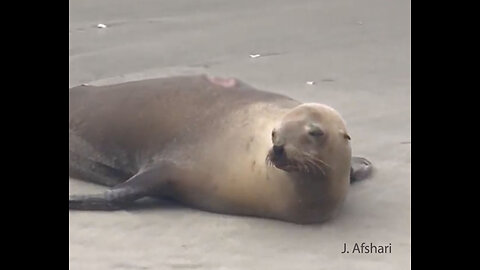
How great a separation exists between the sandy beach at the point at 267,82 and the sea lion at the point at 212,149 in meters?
0.09

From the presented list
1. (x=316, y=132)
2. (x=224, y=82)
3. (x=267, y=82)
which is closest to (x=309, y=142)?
(x=316, y=132)

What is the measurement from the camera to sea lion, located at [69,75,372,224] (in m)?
5.34

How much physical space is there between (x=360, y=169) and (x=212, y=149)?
0.80 m

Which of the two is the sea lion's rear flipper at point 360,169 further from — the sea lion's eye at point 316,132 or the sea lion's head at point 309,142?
the sea lion's eye at point 316,132

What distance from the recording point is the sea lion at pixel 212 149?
534 centimetres

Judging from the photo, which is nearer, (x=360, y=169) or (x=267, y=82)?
(x=360, y=169)

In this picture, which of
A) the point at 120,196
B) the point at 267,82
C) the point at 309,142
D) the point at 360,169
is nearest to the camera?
the point at 309,142

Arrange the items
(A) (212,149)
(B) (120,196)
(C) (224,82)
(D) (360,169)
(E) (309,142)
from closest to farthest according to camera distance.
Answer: (E) (309,142) < (B) (120,196) < (A) (212,149) < (D) (360,169) < (C) (224,82)

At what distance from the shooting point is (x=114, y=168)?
20.3 feet

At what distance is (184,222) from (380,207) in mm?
959

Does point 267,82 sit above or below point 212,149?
above

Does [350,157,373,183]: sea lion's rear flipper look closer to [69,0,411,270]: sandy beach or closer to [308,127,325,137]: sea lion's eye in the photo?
[69,0,411,270]: sandy beach

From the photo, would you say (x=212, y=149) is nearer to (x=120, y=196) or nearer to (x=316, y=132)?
(x=120, y=196)

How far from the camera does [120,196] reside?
5699 millimetres
